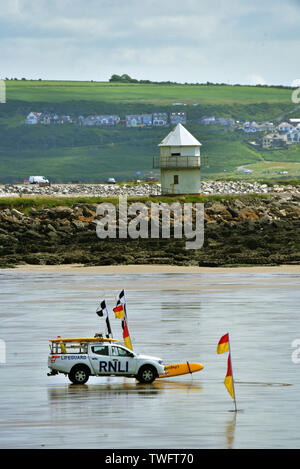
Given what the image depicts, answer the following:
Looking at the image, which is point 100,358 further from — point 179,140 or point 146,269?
point 179,140

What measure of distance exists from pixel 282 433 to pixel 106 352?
6.01 m

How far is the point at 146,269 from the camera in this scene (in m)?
57.9

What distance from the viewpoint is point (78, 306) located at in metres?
41.9

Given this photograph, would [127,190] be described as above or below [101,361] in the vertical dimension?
above

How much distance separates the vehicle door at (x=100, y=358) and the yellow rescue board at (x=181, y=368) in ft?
4.98

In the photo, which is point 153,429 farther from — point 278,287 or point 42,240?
point 42,240

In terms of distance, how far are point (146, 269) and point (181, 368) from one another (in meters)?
31.6

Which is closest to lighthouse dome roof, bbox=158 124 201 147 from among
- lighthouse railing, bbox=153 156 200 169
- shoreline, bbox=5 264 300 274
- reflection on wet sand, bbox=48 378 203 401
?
lighthouse railing, bbox=153 156 200 169

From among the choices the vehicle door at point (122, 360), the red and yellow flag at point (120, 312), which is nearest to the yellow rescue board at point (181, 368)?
the vehicle door at point (122, 360)

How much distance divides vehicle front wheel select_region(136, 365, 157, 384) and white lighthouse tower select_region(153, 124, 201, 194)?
56.4m

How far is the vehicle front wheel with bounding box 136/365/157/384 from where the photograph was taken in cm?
2568

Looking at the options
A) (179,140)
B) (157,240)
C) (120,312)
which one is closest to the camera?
(120,312)

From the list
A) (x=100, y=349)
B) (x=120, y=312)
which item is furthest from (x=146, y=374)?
(x=120, y=312)

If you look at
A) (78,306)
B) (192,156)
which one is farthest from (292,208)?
(78,306)
